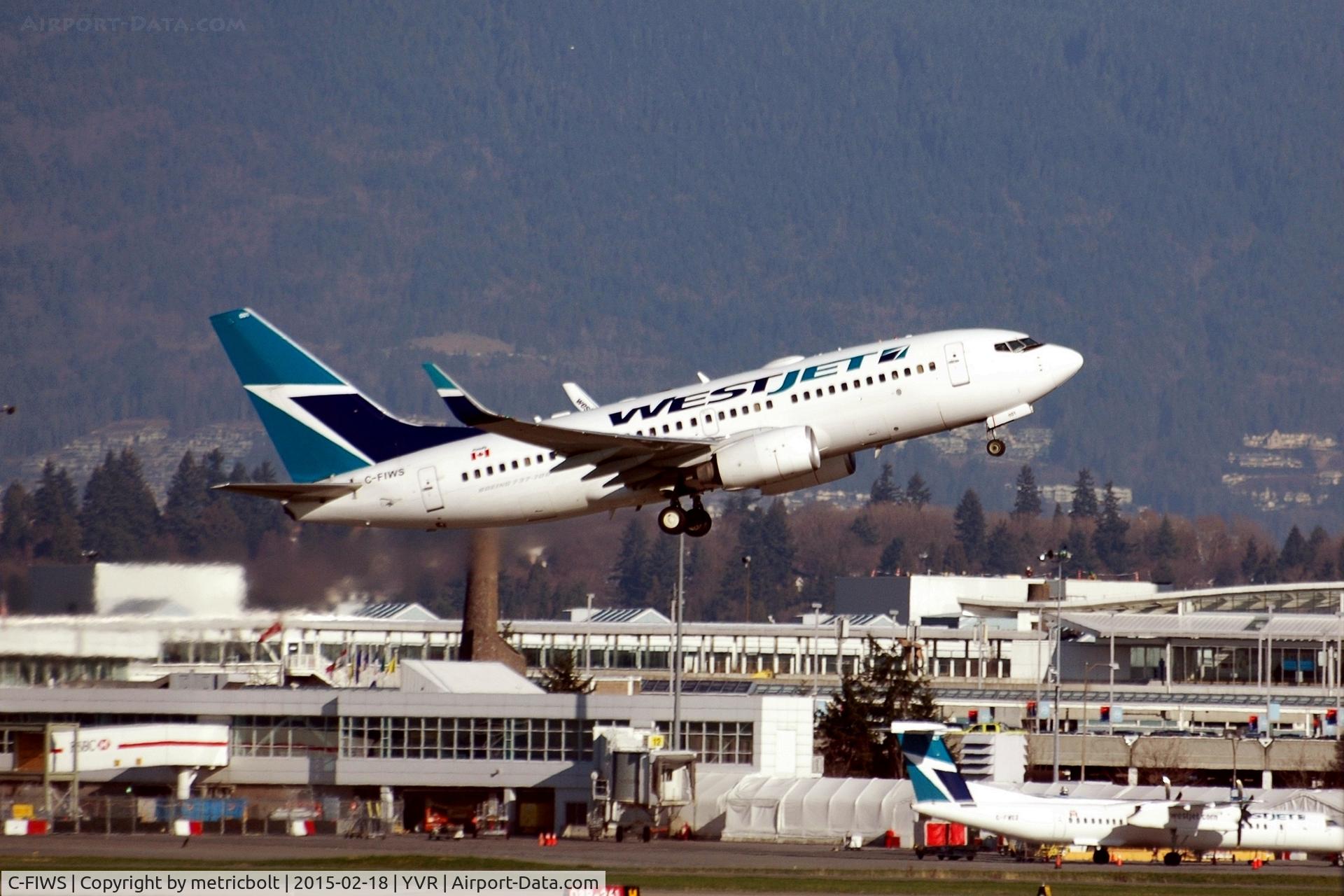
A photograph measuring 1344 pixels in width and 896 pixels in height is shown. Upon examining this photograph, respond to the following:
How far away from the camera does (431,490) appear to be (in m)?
59.5

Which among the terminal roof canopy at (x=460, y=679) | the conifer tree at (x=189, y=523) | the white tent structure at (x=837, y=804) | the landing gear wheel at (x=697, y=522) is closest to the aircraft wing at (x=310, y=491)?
the landing gear wheel at (x=697, y=522)

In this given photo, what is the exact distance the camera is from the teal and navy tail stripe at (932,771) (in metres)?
72.3

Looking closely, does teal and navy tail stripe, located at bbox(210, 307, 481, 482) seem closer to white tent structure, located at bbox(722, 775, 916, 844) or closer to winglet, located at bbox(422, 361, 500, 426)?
winglet, located at bbox(422, 361, 500, 426)

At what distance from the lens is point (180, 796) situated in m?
86.2

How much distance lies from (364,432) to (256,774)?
110ft

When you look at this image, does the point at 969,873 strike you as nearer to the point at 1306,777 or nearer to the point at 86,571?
the point at 86,571

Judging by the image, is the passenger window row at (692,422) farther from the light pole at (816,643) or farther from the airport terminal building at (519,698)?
the light pole at (816,643)

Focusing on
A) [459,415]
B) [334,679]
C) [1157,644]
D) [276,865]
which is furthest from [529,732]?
[1157,644]

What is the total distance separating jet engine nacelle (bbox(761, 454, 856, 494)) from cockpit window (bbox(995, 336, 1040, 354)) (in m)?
Result: 5.18

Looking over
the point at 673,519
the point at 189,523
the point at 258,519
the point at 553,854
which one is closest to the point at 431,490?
the point at 673,519

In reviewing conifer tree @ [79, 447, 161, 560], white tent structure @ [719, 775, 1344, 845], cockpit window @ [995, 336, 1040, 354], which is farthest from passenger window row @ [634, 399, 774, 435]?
conifer tree @ [79, 447, 161, 560]

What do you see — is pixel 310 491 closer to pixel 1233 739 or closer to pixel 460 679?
pixel 460 679

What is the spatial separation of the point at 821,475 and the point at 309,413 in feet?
52.3

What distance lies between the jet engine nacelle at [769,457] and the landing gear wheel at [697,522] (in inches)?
80.2
